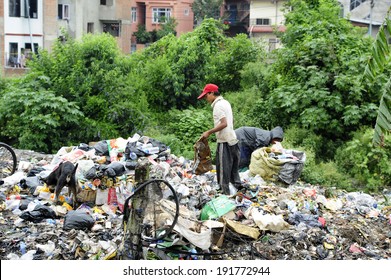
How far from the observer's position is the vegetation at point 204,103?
47.7 ft

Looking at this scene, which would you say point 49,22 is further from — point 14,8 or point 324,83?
point 324,83

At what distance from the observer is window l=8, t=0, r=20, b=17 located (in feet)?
90.9

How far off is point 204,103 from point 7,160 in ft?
31.4

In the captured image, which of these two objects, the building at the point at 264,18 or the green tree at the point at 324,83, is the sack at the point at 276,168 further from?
the building at the point at 264,18

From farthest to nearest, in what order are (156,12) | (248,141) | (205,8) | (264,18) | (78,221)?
(205,8) < (156,12) < (264,18) < (248,141) < (78,221)

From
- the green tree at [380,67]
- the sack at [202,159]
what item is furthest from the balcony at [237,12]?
the green tree at [380,67]

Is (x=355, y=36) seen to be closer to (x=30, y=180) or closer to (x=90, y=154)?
(x=90, y=154)

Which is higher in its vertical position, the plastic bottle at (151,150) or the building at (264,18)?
the building at (264,18)

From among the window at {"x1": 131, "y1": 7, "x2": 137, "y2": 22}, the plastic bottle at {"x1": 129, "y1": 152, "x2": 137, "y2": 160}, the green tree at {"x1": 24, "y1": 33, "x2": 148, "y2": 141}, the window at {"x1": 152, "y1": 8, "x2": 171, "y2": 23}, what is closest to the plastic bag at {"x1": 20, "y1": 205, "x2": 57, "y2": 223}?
the plastic bottle at {"x1": 129, "y1": 152, "x2": 137, "y2": 160}

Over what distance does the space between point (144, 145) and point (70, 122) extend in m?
6.22

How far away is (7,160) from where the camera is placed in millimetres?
9641

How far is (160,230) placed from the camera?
260 inches

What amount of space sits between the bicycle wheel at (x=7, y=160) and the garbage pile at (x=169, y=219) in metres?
0.16

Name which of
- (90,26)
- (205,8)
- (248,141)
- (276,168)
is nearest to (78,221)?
(276,168)
